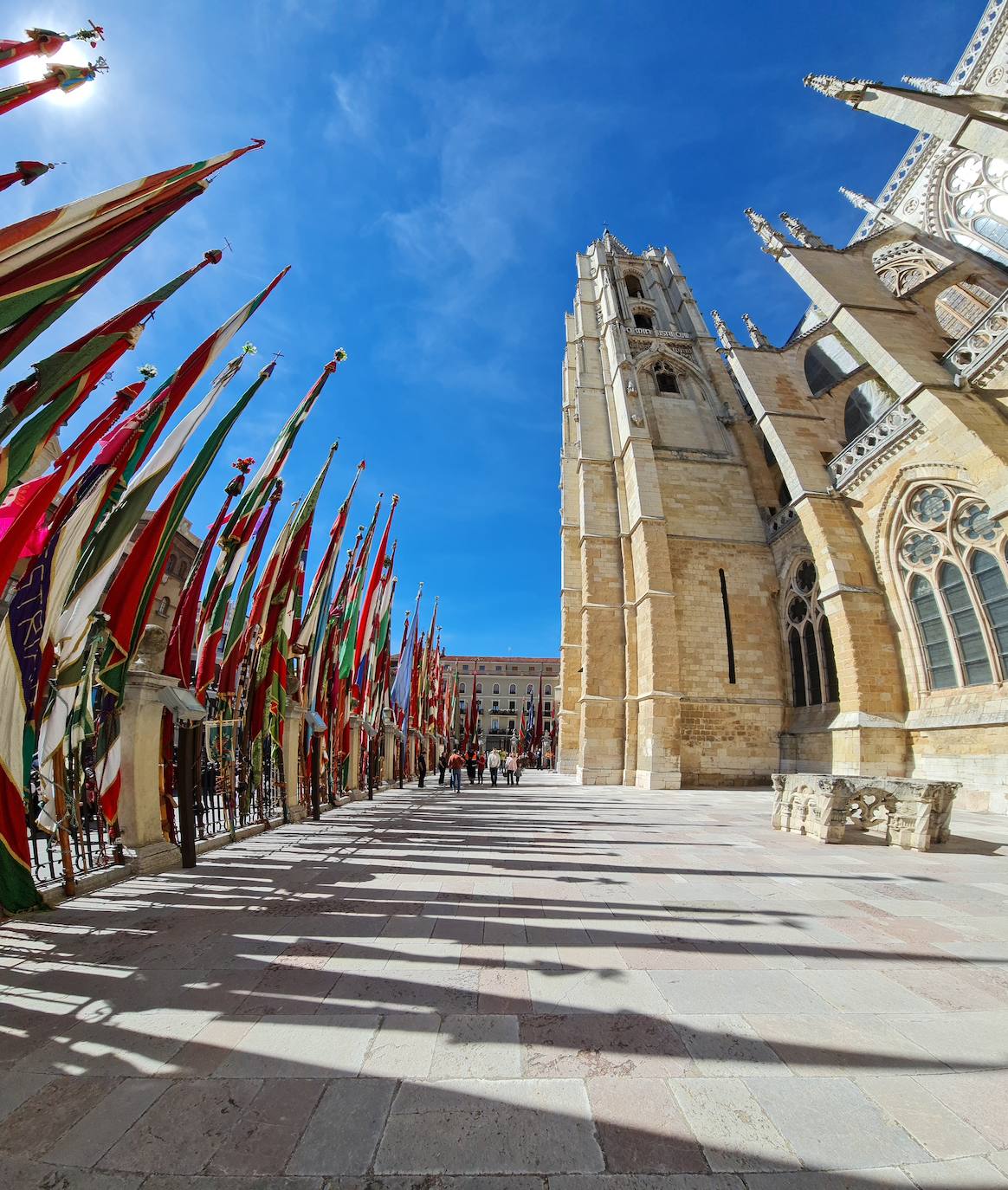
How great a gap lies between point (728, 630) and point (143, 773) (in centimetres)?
1704

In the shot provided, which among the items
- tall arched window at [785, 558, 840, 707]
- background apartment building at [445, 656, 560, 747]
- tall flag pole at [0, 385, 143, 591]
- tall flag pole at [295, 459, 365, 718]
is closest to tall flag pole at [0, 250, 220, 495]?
tall flag pole at [0, 385, 143, 591]

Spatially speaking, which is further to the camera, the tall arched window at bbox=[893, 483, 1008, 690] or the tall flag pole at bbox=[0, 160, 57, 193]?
the tall arched window at bbox=[893, 483, 1008, 690]

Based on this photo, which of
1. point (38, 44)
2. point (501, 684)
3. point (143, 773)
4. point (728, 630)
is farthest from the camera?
point (501, 684)

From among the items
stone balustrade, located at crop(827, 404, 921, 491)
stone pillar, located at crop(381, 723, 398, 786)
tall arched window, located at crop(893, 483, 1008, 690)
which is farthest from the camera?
stone pillar, located at crop(381, 723, 398, 786)

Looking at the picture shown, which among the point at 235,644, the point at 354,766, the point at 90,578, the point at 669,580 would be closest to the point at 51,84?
the point at 90,578

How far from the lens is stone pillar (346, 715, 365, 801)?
14.0 m

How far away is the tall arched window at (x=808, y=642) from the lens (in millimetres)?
15602

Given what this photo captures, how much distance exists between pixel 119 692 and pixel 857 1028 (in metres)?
6.61

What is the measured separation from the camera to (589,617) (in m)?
20.0

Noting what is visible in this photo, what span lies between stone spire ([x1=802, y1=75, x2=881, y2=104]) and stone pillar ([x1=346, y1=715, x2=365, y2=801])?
20.4 meters

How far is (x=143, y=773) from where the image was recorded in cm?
579

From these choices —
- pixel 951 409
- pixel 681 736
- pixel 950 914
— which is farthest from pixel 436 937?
pixel 681 736

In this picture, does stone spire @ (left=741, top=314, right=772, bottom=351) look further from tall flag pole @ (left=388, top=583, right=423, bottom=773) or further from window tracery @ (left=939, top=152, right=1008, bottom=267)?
tall flag pole @ (left=388, top=583, right=423, bottom=773)

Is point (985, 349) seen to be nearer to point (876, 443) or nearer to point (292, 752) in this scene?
point (876, 443)
